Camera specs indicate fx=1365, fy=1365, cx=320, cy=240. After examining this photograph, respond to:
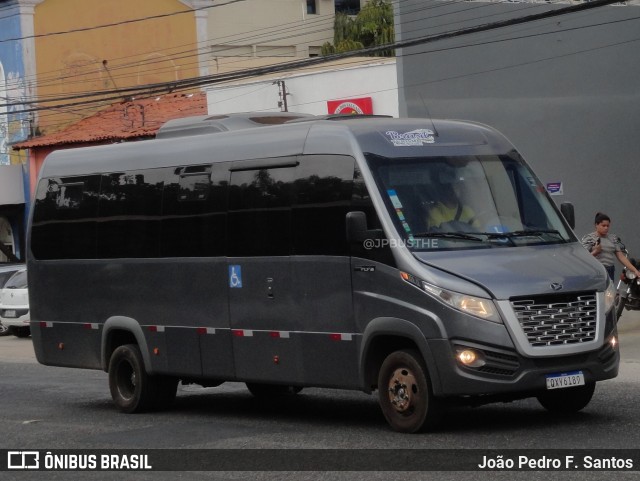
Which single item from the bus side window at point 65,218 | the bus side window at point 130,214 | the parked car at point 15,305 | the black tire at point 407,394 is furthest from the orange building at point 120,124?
the black tire at point 407,394

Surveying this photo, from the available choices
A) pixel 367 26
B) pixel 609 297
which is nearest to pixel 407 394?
pixel 609 297

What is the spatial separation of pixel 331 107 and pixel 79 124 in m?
16.1

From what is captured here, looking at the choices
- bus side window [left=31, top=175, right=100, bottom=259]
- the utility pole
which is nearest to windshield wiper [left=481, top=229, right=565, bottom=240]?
bus side window [left=31, top=175, right=100, bottom=259]

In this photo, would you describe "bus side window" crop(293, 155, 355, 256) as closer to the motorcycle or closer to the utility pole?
the motorcycle

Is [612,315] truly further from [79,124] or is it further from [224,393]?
[79,124]

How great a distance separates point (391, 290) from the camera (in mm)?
11500

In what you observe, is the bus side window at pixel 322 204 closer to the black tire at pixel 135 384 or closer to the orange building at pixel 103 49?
the black tire at pixel 135 384

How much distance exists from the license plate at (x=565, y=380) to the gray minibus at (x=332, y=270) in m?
0.02

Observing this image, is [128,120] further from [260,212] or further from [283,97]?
[260,212]

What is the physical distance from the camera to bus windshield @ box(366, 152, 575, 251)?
11.6 meters

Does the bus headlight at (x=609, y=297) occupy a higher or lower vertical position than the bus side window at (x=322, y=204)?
lower

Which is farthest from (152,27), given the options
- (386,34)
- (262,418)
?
(262,418)

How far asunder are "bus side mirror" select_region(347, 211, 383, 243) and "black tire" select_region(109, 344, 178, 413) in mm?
3899

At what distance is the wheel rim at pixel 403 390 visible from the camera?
1127 cm
